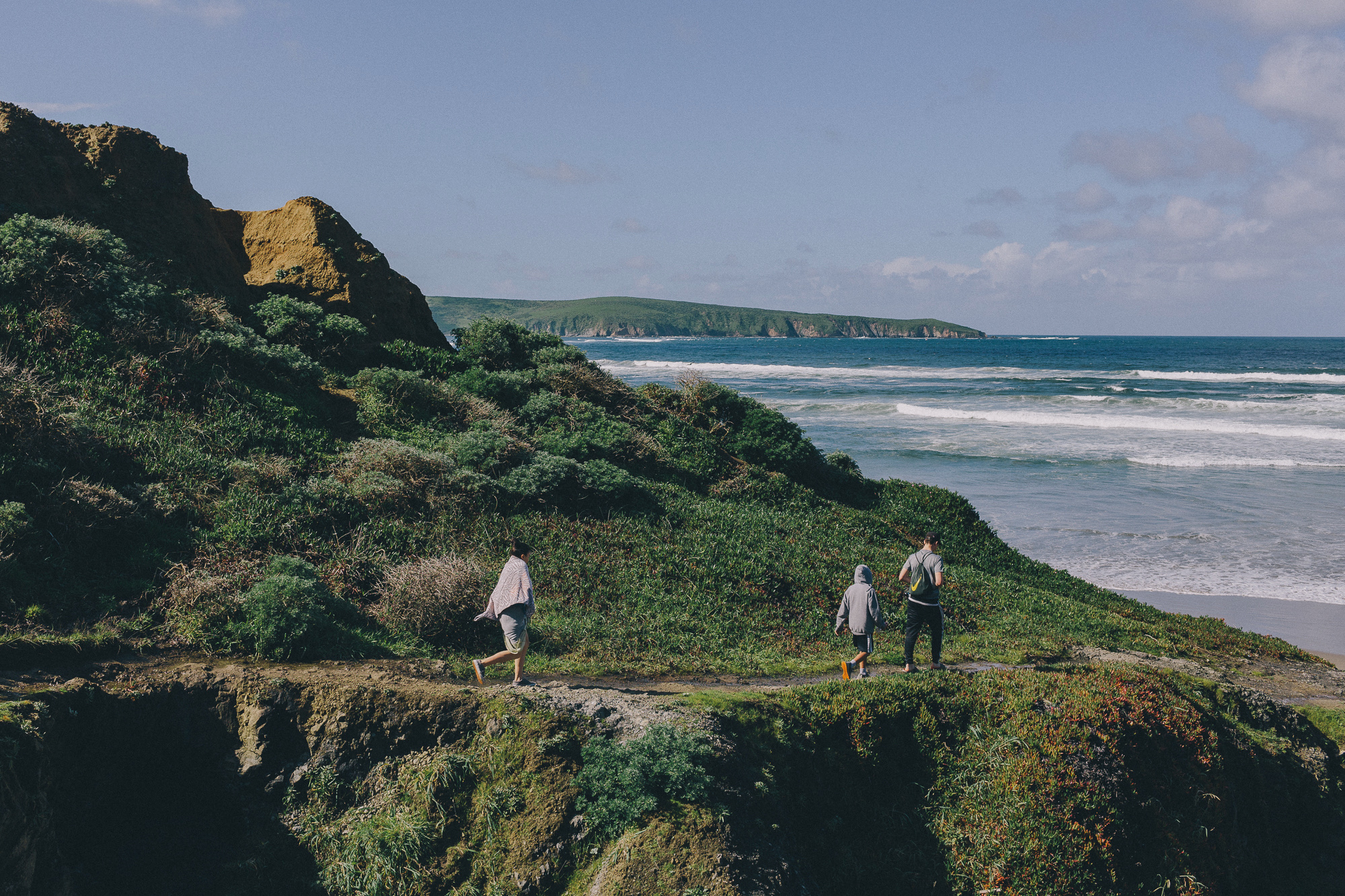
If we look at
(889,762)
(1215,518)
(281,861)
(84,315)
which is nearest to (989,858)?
(889,762)

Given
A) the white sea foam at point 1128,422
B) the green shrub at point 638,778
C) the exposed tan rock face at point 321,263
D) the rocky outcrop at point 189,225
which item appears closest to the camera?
the green shrub at point 638,778

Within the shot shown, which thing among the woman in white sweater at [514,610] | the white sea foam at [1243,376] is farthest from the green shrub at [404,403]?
the white sea foam at [1243,376]

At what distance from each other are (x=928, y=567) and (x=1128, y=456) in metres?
28.7

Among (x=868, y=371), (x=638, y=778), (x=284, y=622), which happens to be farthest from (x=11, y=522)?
(x=868, y=371)

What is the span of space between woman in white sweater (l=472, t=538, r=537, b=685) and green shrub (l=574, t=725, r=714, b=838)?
154cm

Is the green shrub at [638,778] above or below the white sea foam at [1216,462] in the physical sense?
below

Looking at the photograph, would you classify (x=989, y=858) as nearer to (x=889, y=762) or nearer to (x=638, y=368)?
(x=889, y=762)

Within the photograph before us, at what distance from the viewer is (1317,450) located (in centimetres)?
3434

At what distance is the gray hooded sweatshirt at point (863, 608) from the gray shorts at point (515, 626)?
12.0ft

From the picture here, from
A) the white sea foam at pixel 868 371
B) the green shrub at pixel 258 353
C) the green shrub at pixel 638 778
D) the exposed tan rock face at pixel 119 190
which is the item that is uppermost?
the exposed tan rock face at pixel 119 190

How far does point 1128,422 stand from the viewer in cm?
4384

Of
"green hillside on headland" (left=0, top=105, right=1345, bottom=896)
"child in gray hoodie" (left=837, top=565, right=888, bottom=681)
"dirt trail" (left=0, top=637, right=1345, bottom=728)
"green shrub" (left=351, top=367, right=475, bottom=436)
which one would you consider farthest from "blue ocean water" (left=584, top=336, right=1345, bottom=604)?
"green shrub" (left=351, top=367, right=475, bottom=436)

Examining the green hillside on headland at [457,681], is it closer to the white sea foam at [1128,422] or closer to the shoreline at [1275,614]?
the shoreline at [1275,614]

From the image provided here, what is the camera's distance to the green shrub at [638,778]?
613 cm
